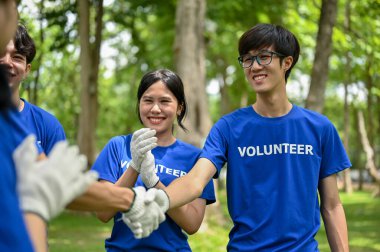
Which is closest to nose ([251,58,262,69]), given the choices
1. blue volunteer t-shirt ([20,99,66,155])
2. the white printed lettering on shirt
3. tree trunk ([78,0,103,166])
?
the white printed lettering on shirt

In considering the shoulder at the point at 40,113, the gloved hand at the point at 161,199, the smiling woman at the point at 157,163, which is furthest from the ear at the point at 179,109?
the gloved hand at the point at 161,199

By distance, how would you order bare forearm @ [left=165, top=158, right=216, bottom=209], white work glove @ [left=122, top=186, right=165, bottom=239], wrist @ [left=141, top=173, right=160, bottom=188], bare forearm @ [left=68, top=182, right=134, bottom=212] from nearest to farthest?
bare forearm @ [left=68, top=182, right=134, bottom=212] < white work glove @ [left=122, top=186, right=165, bottom=239] < bare forearm @ [left=165, top=158, right=216, bottom=209] < wrist @ [left=141, top=173, right=160, bottom=188]

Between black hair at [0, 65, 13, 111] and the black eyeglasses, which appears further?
the black eyeglasses

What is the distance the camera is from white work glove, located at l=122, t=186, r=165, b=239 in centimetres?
271

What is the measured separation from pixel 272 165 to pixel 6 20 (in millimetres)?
1761

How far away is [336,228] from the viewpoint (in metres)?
3.37

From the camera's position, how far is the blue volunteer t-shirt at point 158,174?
10.7 feet

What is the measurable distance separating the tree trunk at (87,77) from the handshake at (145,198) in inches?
Result: 425

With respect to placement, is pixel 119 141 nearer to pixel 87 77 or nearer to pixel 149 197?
pixel 149 197

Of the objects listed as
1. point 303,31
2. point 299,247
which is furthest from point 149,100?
point 303,31

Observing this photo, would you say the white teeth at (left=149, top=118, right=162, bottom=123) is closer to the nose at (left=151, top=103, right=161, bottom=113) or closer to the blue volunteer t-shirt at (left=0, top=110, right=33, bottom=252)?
the nose at (left=151, top=103, right=161, bottom=113)

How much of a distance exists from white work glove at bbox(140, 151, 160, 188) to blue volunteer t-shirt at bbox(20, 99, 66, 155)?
677 mm

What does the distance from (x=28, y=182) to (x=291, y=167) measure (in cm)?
170

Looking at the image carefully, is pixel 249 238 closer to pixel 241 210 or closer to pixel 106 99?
pixel 241 210
